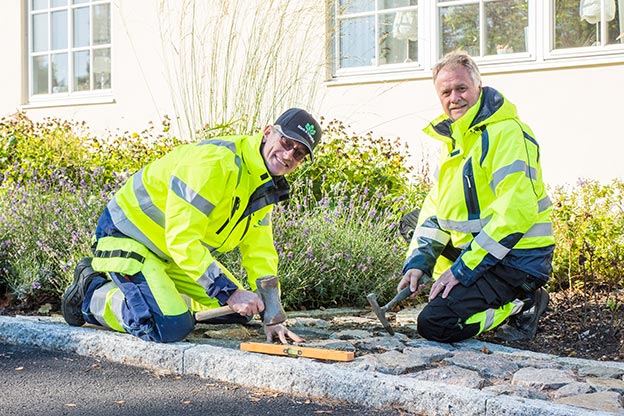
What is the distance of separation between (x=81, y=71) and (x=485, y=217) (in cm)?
890

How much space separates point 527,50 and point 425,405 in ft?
19.2

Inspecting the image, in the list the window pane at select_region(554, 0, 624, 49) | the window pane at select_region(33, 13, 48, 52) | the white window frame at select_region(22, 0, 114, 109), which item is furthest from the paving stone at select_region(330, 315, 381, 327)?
the window pane at select_region(33, 13, 48, 52)

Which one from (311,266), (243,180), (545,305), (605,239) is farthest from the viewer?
(605,239)

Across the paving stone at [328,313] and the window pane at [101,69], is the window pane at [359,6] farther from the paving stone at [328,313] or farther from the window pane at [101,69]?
the paving stone at [328,313]

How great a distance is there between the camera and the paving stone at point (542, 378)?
3881 millimetres

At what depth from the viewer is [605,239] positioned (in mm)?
6594

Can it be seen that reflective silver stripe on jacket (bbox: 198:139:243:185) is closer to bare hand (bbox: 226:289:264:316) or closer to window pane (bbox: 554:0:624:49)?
bare hand (bbox: 226:289:264:316)

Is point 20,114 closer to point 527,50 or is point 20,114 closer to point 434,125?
point 527,50

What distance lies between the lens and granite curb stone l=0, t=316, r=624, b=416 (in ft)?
→ 11.8

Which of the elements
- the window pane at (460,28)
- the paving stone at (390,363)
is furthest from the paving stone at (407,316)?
the window pane at (460,28)

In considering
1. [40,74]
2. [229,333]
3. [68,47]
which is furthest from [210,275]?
[40,74]

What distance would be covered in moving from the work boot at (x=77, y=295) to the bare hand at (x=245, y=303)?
3.54 feet

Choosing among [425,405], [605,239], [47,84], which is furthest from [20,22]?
[425,405]

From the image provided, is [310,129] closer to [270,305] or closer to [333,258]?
[270,305]
